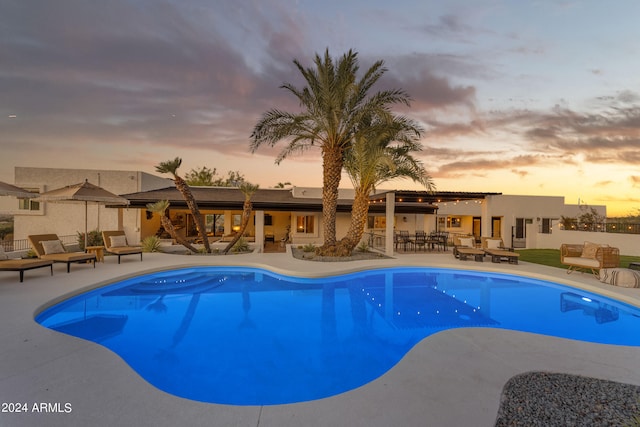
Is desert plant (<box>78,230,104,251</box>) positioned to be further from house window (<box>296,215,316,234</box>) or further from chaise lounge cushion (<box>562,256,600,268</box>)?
chaise lounge cushion (<box>562,256,600,268</box>)

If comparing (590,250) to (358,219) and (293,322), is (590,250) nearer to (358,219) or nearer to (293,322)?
(358,219)

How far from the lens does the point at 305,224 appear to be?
24.0 metres

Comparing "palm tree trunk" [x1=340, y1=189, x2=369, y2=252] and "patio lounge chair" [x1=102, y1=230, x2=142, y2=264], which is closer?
"patio lounge chair" [x1=102, y1=230, x2=142, y2=264]

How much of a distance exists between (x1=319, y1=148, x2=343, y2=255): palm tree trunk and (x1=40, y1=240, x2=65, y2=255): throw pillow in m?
11.8

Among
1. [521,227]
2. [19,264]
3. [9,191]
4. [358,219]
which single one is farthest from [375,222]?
[9,191]

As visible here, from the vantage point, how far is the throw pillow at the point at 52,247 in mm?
11594

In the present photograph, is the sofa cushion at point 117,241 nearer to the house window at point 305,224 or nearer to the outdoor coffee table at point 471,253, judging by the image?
the house window at point 305,224

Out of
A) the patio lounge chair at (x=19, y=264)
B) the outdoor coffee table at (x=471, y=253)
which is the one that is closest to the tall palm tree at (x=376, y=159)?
the outdoor coffee table at (x=471, y=253)

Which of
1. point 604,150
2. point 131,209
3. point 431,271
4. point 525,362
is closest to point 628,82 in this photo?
point 604,150

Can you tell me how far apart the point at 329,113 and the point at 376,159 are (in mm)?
3384

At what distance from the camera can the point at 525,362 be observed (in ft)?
14.6

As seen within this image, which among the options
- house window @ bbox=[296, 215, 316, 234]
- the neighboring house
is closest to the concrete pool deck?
the neighboring house

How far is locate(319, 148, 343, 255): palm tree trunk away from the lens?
15.5 metres

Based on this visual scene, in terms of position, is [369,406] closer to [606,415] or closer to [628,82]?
[606,415]
